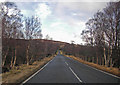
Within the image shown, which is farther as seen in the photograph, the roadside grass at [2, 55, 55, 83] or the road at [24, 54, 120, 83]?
the road at [24, 54, 120, 83]

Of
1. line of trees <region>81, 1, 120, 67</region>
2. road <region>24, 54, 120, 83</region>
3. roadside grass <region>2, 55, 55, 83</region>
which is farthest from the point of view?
line of trees <region>81, 1, 120, 67</region>

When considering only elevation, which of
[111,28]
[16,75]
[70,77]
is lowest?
[70,77]

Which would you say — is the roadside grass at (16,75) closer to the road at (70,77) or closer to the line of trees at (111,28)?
the road at (70,77)

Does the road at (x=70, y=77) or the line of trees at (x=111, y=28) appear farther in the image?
the line of trees at (x=111, y=28)

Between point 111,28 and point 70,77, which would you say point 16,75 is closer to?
point 70,77

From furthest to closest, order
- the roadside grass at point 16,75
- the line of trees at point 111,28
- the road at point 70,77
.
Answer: the line of trees at point 111,28
the road at point 70,77
the roadside grass at point 16,75

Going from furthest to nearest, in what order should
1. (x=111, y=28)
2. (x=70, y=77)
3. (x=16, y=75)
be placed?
(x=111, y=28) < (x=70, y=77) < (x=16, y=75)

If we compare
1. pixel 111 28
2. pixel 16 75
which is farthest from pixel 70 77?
pixel 111 28

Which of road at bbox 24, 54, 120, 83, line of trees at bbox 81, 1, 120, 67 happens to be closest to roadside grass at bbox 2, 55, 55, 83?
road at bbox 24, 54, 120, 83

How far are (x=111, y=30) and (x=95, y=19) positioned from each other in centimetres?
403

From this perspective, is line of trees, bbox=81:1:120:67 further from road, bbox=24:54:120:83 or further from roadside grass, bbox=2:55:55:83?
roadside grass, bbox=2:55:55:83

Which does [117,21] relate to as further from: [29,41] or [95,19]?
[29,41]

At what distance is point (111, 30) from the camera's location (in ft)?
57.7

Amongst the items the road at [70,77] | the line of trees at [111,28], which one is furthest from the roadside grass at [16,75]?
the line of trees at [111,28]
